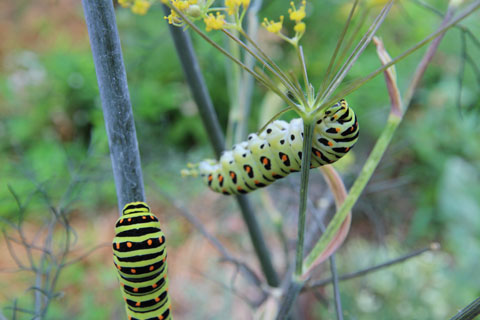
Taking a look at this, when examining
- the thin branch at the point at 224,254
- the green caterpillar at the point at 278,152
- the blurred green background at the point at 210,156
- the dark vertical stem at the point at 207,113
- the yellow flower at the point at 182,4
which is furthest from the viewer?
the blurred green background at the point at 210,156

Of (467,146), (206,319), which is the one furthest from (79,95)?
(467,146)

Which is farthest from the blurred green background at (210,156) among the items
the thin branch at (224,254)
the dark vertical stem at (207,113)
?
the dark vertical stem at (207,113)

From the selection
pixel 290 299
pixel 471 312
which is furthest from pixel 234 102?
pixel 471 312

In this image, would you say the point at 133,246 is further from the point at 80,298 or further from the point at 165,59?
the point at 165,59

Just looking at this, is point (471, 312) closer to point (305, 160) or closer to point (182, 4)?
point (305, 160)

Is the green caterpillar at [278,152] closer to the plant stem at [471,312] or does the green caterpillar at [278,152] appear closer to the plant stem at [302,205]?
the plant stem at [302,205]

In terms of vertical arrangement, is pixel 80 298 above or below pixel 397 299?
above

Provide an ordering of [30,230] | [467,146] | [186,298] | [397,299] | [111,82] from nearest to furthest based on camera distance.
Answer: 1. [111,82]
2. [397,299]
3. [186,298]
4. [467,146]
5. [30,230]
